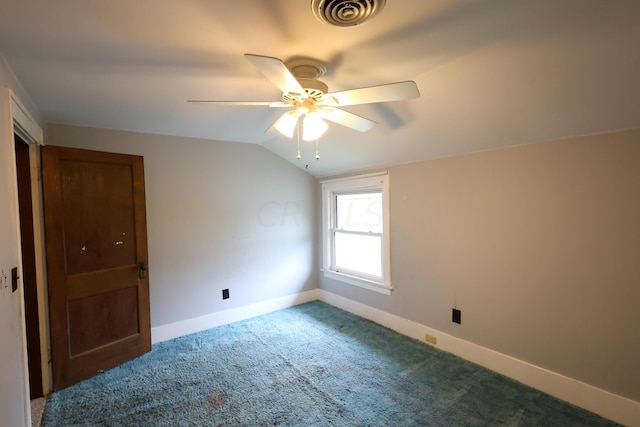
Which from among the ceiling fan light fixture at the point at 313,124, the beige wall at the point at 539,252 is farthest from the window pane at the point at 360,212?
the ceiling fan light fixture at the point at 313,124

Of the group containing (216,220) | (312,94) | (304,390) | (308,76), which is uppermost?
(308,76)

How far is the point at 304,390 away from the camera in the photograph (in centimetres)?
224

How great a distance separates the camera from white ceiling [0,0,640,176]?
1.22 metres

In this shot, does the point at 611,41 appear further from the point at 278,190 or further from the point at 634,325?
the point at 278,190

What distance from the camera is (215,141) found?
133 inches

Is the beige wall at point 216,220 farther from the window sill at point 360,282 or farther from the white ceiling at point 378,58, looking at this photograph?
the white ceiling at point 378,58

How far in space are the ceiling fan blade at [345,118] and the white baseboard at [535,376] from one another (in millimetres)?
2145

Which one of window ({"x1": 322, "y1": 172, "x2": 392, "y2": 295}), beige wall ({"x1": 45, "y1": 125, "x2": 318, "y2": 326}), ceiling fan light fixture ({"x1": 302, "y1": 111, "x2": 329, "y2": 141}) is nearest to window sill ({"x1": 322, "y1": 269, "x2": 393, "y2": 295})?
window ({"x1": 322, "y1": 172, "x2": 392, "y2": 295})

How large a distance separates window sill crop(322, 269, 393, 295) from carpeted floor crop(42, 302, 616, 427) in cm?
51

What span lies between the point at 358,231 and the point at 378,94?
2.47 meters

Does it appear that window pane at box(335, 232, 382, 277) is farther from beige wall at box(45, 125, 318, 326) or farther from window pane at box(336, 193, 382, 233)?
beige wall at box(45, 125, 318, 326)

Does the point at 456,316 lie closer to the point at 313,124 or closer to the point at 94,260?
the point at 313,124

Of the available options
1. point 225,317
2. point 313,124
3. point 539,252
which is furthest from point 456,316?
point 225,317

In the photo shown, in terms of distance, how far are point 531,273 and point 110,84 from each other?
3.27 metres
